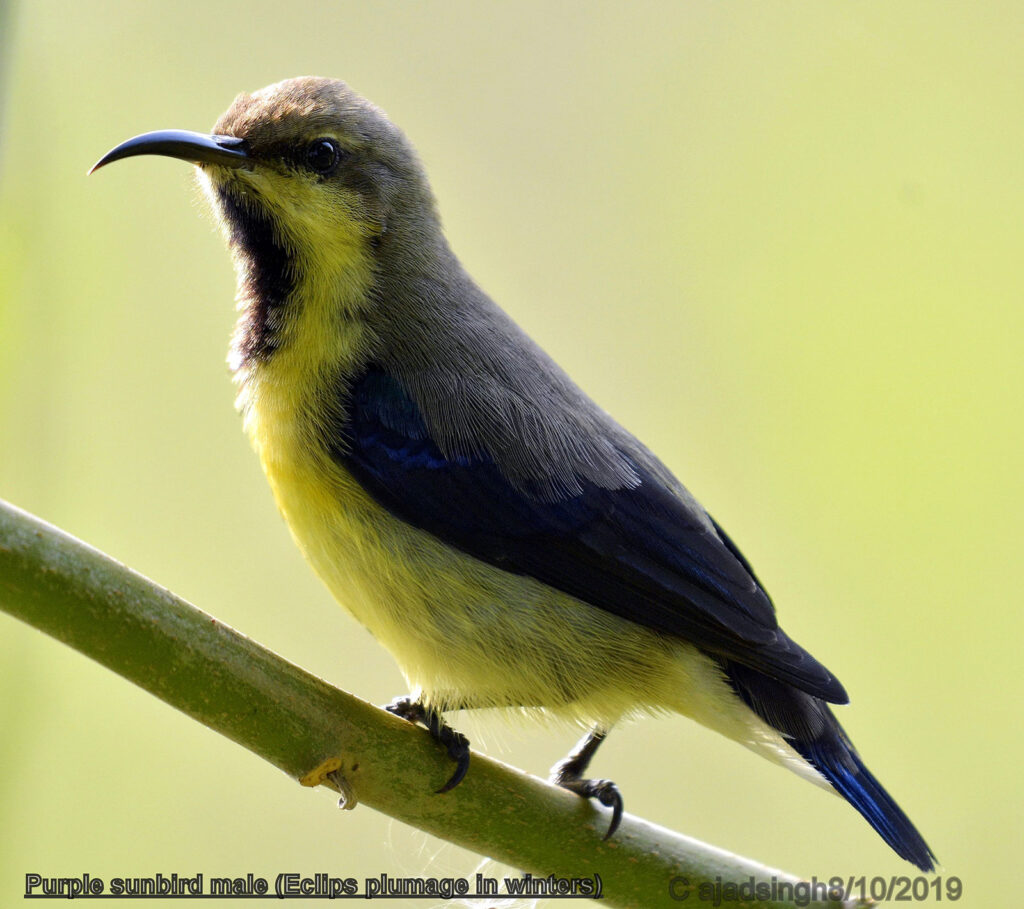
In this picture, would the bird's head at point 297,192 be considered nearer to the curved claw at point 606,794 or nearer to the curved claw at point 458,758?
the curved claw at point 458,758

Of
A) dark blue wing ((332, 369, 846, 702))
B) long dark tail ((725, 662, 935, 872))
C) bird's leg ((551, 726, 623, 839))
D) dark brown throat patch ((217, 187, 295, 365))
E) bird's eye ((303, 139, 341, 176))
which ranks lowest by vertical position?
bird's leg ((551, 726, 623, 839))

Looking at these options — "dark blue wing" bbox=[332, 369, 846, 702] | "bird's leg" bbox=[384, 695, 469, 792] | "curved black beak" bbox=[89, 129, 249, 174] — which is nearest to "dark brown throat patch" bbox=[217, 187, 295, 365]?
"curved black beak" bbox=[89, 129, 249, 174]

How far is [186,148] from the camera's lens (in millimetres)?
2492

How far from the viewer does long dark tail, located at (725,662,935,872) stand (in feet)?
8.73

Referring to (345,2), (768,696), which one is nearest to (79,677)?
(768,696)

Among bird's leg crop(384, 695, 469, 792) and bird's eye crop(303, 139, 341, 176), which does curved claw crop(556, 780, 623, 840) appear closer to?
bird's leg crop(384, 695, 469, 792)

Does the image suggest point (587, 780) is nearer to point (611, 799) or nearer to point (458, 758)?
point (611, 799)

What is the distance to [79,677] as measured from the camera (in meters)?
3.97

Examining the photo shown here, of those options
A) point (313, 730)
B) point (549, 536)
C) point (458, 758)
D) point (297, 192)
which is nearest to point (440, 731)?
point (458, 758)

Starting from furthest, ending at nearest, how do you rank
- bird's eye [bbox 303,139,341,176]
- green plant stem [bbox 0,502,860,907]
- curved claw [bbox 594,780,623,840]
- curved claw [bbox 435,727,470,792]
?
1. bird's eye [bbox 303,139,341,176]
2. curved claw [bbox 594,780,623,840]
3. curved claw [bbox 435,727,470,792]
4. green plant stem [bbox 0,502,860,907]

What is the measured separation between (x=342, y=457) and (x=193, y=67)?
2.37m

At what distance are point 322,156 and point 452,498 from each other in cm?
90

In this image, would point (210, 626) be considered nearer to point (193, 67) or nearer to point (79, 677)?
point (79, 677)

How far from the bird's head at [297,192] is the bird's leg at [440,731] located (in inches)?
37.0
